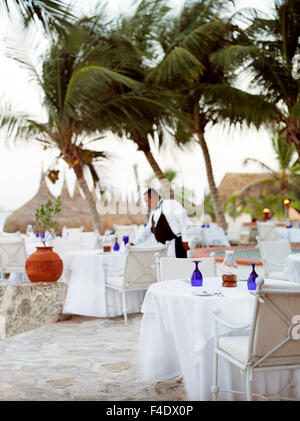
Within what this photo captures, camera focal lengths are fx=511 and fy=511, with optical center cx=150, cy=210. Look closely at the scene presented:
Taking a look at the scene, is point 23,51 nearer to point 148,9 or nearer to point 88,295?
point 148,9

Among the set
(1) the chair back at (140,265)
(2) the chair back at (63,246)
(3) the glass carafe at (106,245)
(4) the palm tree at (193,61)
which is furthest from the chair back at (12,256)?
(4) the palm tree at (193,61)

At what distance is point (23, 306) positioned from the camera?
5129 mm

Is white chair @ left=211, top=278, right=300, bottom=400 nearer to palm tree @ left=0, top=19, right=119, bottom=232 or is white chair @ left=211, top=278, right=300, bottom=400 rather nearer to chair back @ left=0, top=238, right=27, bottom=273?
chair back @ left=0, top=238, right=27, bottom=273

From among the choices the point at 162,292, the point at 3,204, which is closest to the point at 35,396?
the point at 162,292

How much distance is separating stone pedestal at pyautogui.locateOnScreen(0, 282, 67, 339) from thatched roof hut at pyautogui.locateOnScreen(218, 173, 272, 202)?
23311mm

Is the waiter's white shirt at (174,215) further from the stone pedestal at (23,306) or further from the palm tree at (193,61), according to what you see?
the palm tree at (193,61)

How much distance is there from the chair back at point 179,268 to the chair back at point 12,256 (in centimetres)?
332

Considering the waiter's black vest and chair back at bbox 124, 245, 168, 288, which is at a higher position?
the waiter's black vest

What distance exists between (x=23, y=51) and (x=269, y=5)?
216 inches

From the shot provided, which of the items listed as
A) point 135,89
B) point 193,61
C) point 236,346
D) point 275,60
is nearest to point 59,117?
point 135,89

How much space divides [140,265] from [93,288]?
2.12 ft

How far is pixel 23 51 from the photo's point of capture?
10039 millimetres

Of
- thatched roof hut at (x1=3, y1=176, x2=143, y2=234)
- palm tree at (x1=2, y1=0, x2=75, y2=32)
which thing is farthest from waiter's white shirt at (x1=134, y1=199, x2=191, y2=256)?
thatched roof hut at (x1=3, y1=176, x2=143, y2=234)

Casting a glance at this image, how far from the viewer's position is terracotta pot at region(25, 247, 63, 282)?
5.41m
